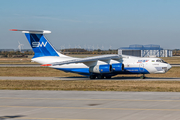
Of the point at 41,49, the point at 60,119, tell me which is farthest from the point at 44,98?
the point at 41,49

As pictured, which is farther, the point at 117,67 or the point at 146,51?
the point at 146,51

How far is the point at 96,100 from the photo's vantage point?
18.6 m

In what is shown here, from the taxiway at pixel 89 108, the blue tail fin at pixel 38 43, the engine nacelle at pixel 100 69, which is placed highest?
the blue tail fin at pixel 38 43

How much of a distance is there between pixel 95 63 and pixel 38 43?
8959 mm

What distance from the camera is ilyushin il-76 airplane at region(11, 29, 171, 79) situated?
3656 centimetres

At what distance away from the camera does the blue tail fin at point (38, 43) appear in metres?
40.7

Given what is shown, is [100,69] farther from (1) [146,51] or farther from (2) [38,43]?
(1) [146,51]

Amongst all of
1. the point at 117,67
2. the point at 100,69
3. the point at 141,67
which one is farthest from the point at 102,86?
the point at 141,67

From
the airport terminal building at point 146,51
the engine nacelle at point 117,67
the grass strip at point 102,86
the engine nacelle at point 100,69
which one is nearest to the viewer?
the grass strip at point 102,86

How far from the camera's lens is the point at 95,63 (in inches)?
1531

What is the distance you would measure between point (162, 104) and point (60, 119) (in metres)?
6.69

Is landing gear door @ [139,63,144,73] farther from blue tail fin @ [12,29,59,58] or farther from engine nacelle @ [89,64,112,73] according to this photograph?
blue tail fin @ [12,29,59,58]

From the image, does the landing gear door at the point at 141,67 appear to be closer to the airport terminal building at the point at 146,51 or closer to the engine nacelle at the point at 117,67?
the engine nacelle at the point at 117,67

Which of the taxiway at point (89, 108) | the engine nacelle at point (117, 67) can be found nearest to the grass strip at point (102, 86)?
the taxiway at point (89, 108)
